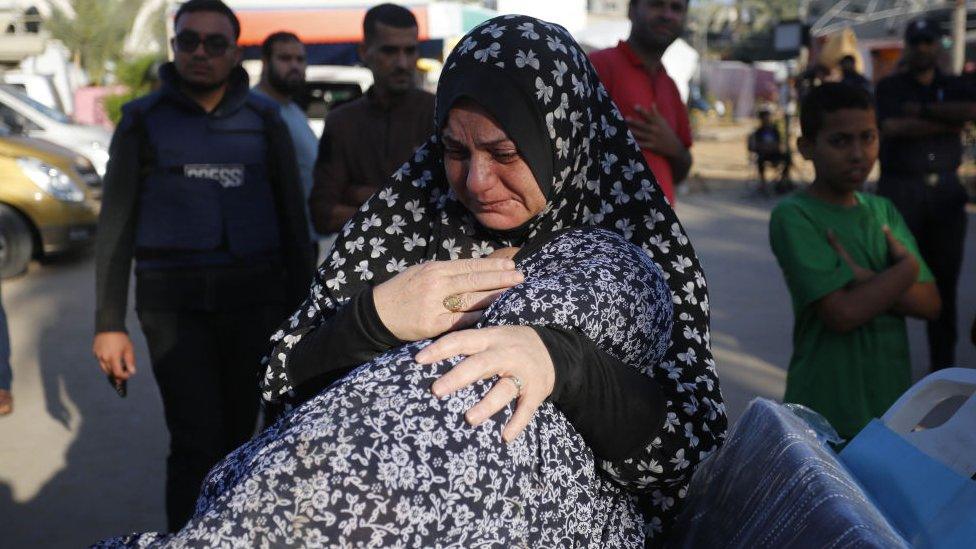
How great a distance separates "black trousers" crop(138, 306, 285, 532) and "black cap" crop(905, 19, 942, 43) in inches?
172

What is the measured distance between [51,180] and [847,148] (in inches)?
388

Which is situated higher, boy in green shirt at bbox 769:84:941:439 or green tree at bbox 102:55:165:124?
boy in green shirt at bbox 769:84:941:439

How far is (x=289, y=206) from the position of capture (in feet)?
13.3

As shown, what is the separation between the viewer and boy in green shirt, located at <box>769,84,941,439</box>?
3.45 m

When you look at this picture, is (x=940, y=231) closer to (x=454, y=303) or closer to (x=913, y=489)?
(x=913, y=489)

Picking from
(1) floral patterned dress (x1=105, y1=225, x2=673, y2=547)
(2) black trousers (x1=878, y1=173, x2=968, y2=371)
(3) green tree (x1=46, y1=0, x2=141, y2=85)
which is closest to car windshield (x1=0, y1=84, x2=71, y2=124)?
(2) black trousers (x1=878, y1=173, x2=968, y2=371)

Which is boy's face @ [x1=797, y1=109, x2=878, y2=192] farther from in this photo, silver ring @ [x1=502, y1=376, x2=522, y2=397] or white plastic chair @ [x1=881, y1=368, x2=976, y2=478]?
silver ring @ [x1=502, y1=376, x2=522, y2=397]

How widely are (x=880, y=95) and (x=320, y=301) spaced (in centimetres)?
521

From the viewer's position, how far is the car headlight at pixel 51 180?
11570 mm

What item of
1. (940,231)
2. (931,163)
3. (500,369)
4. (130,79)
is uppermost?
(500,369)

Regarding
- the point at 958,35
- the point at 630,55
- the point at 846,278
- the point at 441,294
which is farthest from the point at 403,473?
the point at 958,35

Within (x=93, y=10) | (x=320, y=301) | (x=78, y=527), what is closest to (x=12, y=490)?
(x=78, y=527)

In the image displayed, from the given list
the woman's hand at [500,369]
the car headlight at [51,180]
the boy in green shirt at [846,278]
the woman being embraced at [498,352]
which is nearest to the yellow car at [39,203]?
the car headlight at [51,180]

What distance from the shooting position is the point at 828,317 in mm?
3461
